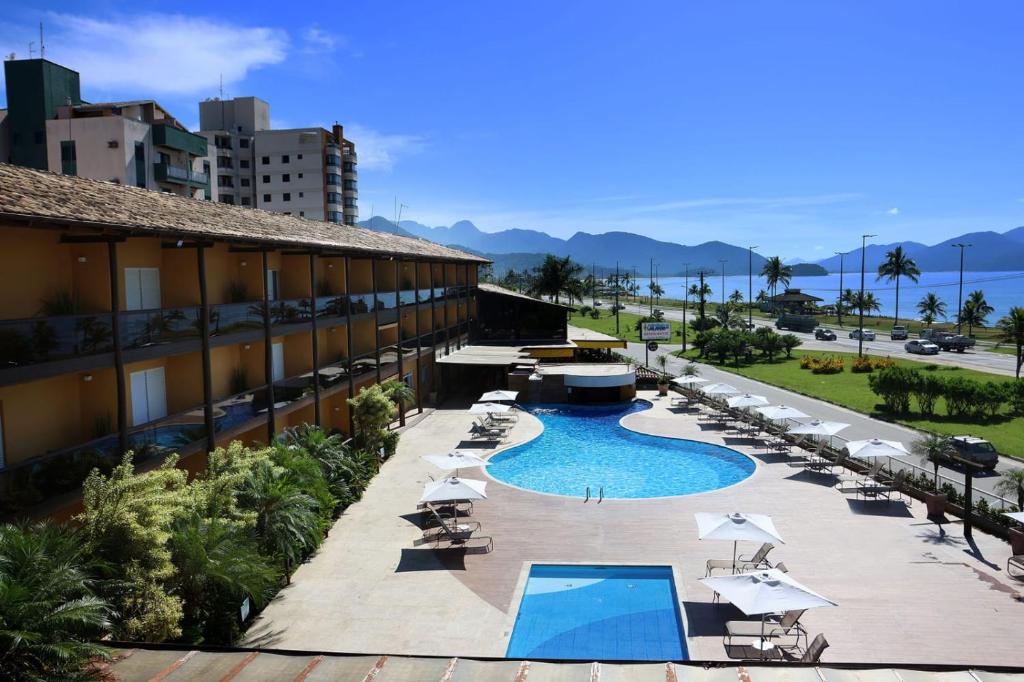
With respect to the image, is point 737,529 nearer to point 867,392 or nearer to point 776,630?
point 776,630

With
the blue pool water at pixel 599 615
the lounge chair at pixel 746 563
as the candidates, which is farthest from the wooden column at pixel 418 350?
the lounge chair at pixel 746 563

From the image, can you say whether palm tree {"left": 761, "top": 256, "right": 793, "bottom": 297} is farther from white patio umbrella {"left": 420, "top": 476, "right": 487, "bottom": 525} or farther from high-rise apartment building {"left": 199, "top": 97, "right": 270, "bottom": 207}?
white patio umbrella {"left": 420, "top": 476, "right": 487, "bottom": 525}

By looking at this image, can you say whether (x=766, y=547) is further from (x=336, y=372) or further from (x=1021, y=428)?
(x=1021, y=428)

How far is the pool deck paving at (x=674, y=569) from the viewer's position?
14.5m

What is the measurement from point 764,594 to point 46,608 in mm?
12595

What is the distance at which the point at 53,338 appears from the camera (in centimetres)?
1448

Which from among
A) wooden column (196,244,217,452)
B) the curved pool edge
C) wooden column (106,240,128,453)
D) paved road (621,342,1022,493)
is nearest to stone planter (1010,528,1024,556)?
paved road (621,342,1022,493)

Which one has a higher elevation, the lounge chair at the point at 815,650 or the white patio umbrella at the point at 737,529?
the white patio umbrella at the point at 737,529

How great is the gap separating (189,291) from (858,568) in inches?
808

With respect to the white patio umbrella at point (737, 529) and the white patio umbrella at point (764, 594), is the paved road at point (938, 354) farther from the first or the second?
the white patio umbrella at point (764, 594)

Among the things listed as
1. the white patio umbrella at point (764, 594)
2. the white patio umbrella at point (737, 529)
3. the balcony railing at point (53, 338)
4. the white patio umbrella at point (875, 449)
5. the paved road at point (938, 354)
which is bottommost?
the paved road at point (938, 354)

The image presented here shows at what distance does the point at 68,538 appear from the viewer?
11039 millimetres

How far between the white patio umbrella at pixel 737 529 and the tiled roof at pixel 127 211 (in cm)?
1490

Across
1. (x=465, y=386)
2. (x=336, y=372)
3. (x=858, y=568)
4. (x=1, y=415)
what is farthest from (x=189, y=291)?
(x=465, y=386)
